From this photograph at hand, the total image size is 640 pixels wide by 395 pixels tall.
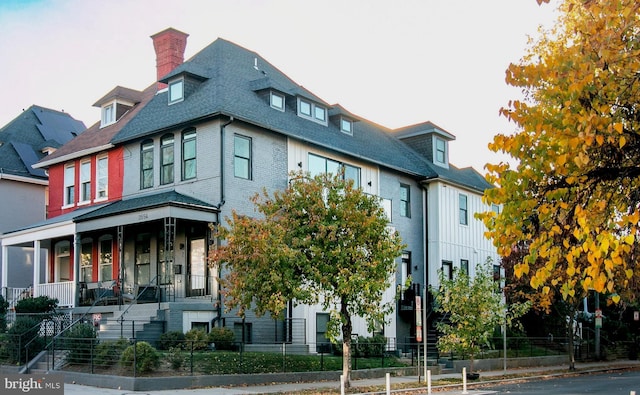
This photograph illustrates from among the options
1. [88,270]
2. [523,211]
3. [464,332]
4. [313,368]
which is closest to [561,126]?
[523,211]

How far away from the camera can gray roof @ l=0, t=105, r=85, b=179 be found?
37.0m

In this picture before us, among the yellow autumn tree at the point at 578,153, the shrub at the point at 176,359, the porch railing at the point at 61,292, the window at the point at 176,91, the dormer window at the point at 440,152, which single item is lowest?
the shrub at the point at 176,359

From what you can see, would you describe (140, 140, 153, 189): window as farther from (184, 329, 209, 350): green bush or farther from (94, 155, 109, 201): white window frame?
(184, 329, 209, 350): green bush

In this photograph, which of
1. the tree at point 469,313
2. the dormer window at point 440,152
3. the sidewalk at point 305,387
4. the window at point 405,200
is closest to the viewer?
the sidewalk at point 305,387

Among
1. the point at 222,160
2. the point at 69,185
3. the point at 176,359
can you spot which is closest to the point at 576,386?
the point at 176,359

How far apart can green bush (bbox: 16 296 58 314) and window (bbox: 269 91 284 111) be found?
37.5ft

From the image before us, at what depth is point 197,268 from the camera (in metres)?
26.5

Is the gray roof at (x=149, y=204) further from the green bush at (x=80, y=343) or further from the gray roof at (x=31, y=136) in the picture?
the gray roof at (x=31, y=136)

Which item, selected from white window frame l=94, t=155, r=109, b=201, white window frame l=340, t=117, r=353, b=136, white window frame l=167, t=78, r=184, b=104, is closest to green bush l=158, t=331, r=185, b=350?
white window frame l=94, t=155, r=109, b=201

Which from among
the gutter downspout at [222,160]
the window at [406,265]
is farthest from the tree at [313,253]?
the window at [406,265]

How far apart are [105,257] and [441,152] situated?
64.1ft

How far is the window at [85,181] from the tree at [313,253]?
1320 centimetres

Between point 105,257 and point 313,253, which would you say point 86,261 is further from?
point 313,253

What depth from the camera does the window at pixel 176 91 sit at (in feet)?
94.7
